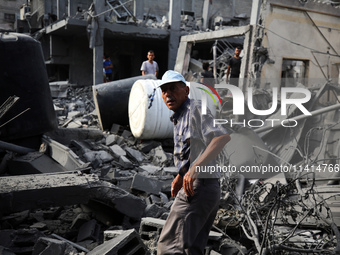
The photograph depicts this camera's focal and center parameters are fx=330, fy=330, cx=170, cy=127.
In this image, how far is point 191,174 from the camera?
7.32 ft

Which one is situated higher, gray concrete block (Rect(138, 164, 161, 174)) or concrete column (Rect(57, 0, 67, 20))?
concrete column (Rect(57, 0, 67, 20))

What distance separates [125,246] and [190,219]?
93cm

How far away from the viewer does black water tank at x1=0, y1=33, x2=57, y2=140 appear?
19.3 ft

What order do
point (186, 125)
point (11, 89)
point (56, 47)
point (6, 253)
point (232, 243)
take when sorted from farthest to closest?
point (56, 47) → point (11, 89) → point (232, 243) → point (6, 253) → point (186, 125)

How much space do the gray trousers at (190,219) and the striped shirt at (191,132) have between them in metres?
0.12

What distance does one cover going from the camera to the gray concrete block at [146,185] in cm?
498

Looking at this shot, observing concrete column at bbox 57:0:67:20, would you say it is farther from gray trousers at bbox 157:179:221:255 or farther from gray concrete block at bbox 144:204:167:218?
gray trousers at bbox 157:179:221:255

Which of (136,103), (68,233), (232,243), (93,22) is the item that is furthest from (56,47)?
(232,243)

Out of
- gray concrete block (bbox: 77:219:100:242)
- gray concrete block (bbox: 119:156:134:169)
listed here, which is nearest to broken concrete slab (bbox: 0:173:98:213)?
gray concrete block (bbox: 77:219:100:242)

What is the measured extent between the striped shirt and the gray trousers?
12cm

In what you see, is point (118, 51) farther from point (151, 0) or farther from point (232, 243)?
point (232, 243)

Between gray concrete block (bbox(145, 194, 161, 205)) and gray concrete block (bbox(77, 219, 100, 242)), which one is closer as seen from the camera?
gray concrete block (bbox(77, 219, 100, 242))

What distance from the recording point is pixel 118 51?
17375mm

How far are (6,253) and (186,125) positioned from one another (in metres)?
2.17
